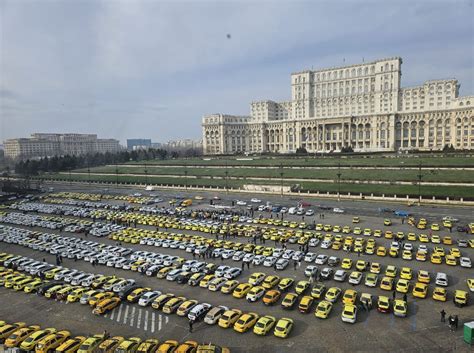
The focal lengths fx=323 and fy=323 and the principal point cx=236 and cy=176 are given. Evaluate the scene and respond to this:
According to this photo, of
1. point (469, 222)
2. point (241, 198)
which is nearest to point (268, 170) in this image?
point (241, 198)

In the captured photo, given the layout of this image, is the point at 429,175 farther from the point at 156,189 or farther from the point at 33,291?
the point at 33,291

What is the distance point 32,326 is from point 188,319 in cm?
1064

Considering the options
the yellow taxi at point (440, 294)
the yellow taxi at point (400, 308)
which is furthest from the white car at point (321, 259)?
the yellow taxi at point (440, 294)

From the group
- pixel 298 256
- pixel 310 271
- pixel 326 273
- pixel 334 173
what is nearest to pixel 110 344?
pixel 310 271

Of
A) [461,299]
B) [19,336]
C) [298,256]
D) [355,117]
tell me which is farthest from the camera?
[355,117]

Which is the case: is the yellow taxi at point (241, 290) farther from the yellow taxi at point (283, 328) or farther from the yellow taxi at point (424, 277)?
the yellow taxi at point (424, 277)

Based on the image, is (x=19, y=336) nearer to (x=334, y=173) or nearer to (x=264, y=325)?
(x=264, y=325)

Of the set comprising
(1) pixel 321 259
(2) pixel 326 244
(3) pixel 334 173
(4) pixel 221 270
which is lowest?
(4) pixel 221 270

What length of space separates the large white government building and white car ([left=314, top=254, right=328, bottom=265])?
105 m

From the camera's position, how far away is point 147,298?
2531 centimetres

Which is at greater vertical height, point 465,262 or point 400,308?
point 465,262

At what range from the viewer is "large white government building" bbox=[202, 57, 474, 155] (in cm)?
12388

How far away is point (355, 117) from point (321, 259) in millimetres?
118161

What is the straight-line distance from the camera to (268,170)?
316ft
